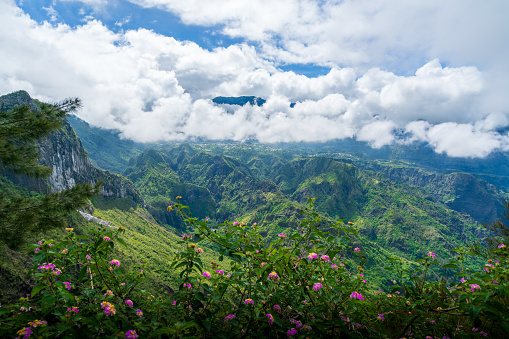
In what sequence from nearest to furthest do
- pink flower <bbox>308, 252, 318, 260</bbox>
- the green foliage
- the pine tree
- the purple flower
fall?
the green foliage
the purple flower
pink flower <bbox>308, 252, 318, 260</bbox>
the pine tree

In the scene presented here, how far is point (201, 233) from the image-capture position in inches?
220

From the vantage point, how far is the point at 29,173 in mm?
13461

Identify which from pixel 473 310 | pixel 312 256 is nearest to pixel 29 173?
pixel 312 256

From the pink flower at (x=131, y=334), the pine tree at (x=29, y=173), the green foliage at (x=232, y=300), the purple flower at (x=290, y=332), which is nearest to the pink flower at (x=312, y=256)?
the green foliage at (x=232, y=300)

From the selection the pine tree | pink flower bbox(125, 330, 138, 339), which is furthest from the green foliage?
the pine tree

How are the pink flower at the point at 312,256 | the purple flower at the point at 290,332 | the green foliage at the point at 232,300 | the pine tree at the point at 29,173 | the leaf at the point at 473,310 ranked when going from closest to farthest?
the leaf at the point at 473,310, the green foliage at the point at 232,300, the purple flower at the point at 290,332, the pink flower at the point at 312,256, the pine tree at the point at 29,173

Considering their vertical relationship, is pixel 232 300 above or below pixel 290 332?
above

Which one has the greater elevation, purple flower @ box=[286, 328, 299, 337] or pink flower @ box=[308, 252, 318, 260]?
pink flower @ box=[308, 252, 318, 260]

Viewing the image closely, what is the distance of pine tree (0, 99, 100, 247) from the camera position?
1179 cm

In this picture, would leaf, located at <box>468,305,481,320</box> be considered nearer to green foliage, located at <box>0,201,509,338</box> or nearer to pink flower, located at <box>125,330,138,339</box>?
green foliage, located at <box>0,201,509,338</box>

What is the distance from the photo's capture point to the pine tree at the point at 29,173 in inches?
464

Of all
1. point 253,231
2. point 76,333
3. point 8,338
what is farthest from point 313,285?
point 8,338

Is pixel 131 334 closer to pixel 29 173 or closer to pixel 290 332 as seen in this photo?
pixel 290 332

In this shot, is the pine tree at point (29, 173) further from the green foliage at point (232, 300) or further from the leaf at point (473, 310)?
the leaf at point (473, 310)
